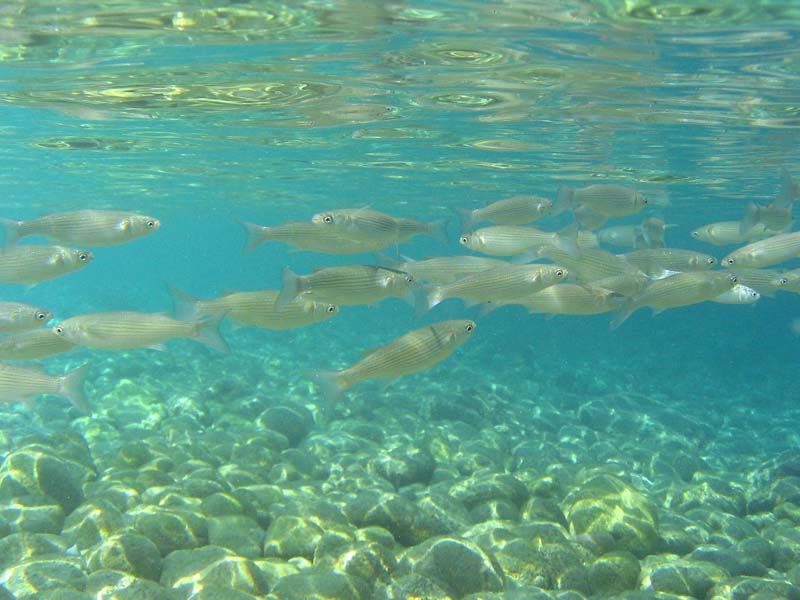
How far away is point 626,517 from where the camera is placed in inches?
324

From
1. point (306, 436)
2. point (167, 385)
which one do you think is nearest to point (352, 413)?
point (306, 436)

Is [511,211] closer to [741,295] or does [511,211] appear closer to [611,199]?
[611,199]

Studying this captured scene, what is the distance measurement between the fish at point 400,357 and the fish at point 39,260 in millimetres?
3455

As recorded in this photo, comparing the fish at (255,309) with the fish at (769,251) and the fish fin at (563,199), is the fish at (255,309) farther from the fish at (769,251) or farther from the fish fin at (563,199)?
the fish at (769,251)

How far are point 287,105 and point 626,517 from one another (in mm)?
13221

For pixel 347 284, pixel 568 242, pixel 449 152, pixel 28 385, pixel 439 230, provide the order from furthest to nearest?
pixel 449 152
pixel 439 230
pixel 568 242
pixel 28 385
pixel 347 284

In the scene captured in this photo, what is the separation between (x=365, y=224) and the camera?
289 inches

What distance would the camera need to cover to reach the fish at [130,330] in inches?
265

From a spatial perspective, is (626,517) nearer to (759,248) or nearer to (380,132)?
(759,248)

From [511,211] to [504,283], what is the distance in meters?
2.62

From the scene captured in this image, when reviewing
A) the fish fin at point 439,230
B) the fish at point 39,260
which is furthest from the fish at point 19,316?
the fish fin at point 439,230

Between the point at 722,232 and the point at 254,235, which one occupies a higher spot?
the point at 254,235

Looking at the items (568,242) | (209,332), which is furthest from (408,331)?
(209,332)

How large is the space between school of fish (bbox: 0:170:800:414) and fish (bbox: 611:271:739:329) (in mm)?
14
